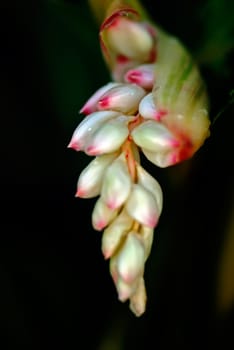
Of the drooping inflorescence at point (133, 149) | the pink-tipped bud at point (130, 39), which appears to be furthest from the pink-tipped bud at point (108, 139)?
the pink-tipped bud at point (130, 39)

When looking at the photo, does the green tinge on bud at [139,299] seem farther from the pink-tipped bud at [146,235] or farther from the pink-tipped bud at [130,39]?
the pink-tipped bud at [130,39]

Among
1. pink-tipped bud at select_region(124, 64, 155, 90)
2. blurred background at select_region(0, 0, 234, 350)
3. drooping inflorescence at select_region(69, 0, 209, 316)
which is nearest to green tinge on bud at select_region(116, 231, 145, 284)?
drooping inflorescence at select_region(69, 0, 209, 316)

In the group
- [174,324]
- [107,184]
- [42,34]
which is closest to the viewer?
[107,184]

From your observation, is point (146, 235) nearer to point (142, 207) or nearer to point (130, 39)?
point (142, 207)

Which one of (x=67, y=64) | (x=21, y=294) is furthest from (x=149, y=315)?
(x=67, y=64)

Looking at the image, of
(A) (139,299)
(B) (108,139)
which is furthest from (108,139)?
(A) (139,299)

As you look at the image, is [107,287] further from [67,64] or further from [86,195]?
[86,195]
